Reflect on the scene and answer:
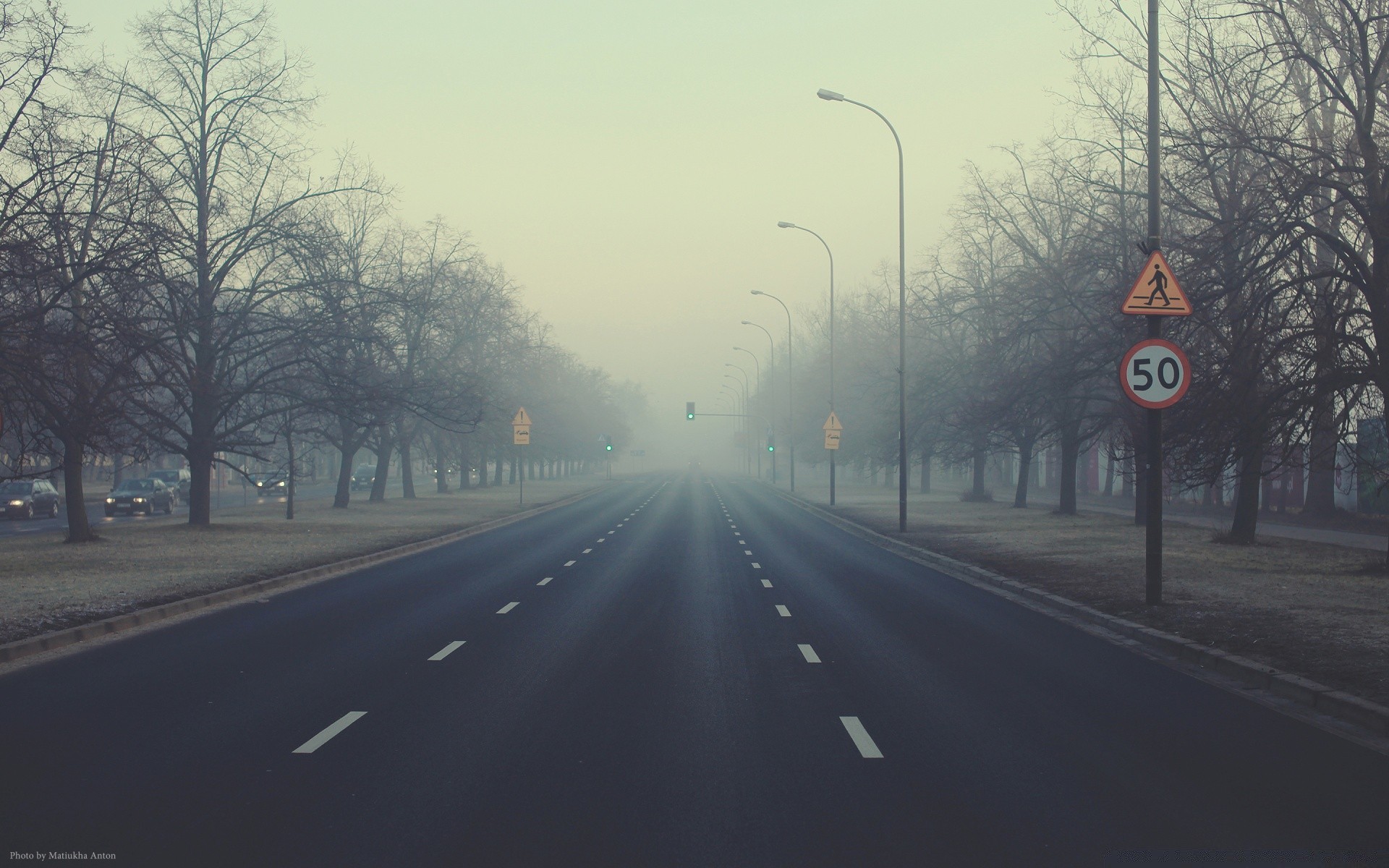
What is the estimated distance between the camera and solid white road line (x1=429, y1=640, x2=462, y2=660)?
1100cm

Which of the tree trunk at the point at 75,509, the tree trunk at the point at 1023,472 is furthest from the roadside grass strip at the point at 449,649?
the tree trunk at the point at 1023,472

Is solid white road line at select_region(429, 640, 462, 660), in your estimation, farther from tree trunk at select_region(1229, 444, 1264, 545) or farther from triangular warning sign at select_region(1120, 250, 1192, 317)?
tree trunk at select_region(1229, 444, 1264, 545)

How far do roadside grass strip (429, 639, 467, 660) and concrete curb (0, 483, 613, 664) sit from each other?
4054mm

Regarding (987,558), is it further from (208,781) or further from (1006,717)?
(208,781)

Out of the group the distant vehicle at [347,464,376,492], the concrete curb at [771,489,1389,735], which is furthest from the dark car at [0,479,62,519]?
the concrete curb at [771,489,1389,735]

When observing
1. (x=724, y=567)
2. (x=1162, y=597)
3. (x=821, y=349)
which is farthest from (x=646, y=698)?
(x=821, y=349)

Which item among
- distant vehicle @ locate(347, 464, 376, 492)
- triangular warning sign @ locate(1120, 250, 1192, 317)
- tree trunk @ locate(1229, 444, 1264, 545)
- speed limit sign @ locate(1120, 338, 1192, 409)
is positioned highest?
triangular warning sign @ locate(1120, 250, 1192, 317)

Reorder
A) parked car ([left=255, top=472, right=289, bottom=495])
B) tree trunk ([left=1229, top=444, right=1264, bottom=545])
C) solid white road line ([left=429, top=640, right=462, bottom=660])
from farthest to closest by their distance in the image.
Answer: parked car ([left=255, top=472, right=289, bottom=495]) → tree trunk ([left=1229, top=444, right=1264, bottom=545]) → solid white road line ([left=429, top=640, right=462, bottom=660])

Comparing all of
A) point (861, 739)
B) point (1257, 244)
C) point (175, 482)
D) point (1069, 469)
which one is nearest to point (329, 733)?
point (861, 739)

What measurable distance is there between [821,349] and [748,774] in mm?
86751

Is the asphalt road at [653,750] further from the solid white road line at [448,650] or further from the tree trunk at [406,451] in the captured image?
the tree trunk at [406,451]

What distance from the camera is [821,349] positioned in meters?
92.4

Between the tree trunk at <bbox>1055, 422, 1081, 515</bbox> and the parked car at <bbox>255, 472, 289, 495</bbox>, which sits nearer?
the tree trunk at <bbox>1055, 422, 1081, 515</bbox>

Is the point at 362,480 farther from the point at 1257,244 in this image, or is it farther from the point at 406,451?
the point at 1257,244
